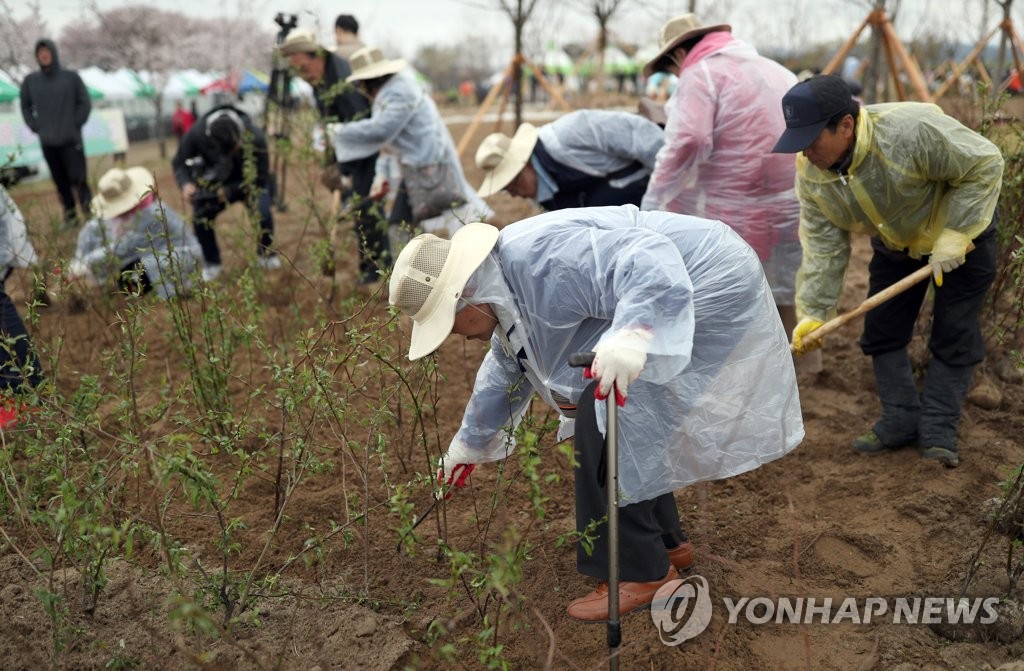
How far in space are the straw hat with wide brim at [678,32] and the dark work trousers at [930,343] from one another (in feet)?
3.82

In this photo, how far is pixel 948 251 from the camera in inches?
113

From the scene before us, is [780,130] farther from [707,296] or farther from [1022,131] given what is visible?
[707,296]

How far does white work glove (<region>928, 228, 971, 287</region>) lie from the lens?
2.88 meters

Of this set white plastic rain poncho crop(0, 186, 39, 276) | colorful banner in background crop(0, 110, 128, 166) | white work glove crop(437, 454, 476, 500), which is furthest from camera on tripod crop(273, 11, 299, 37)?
colorful banner in background crop(0, 110, 128, 166)

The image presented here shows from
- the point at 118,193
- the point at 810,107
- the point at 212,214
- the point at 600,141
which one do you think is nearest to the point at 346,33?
the point at 212,214

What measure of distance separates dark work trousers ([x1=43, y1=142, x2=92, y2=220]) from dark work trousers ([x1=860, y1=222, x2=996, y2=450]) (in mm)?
6282

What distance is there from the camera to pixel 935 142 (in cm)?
281

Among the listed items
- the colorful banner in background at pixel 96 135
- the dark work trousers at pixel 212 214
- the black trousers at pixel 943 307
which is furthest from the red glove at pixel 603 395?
the colorful banner in background at pixel 96 135

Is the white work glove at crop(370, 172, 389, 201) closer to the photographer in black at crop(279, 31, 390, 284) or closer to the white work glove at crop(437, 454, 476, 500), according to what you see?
the photographer in black at crop(279, 31, 390, 284)

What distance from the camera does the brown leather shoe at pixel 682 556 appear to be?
2723mm

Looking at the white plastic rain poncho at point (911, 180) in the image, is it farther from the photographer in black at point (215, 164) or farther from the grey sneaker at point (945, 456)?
the photographer in black at point (215, 164)

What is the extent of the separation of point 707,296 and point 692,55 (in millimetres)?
1755

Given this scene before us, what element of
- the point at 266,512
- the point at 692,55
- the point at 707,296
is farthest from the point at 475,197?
the point at 707,296

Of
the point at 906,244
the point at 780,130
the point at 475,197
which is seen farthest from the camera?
the point at 475,197
